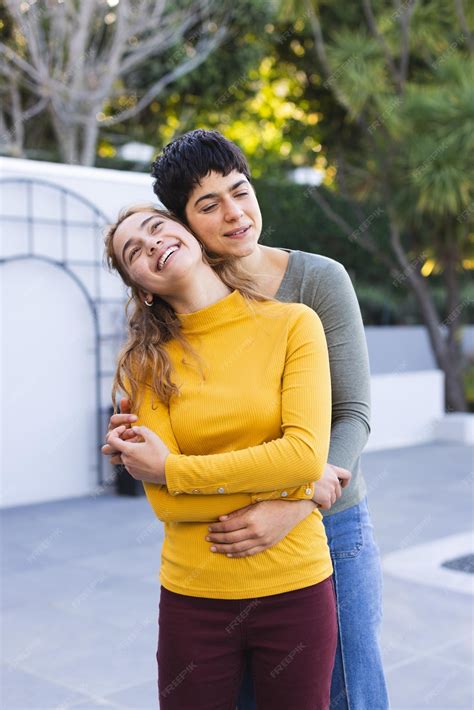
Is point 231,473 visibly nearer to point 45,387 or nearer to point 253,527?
point 253,527

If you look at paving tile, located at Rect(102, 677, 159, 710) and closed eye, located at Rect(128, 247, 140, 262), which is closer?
closed eye, located at Rect(128, 247, 140, 262)

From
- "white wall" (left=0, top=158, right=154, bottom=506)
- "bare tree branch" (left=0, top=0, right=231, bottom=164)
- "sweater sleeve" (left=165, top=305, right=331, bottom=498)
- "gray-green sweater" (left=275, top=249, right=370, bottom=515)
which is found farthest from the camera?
"bare tree branch" (left=0, top=0, right=231, bottom=164)

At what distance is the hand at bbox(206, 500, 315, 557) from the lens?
1.59 m

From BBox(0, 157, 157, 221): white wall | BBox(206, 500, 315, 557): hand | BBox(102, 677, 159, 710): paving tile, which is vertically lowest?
BBox(102, 677, 159, 710): paving tile

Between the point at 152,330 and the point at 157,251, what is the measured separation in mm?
153

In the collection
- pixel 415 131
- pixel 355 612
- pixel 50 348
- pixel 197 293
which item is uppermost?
pixel 415 131

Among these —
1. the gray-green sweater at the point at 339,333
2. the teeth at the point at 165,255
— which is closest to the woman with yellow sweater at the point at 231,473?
the teeth at the point at 165,255

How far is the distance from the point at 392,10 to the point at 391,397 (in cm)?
498

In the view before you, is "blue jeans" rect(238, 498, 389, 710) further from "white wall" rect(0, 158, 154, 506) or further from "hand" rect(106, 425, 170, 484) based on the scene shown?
"white wall" rect(0, 158, 154, 506)

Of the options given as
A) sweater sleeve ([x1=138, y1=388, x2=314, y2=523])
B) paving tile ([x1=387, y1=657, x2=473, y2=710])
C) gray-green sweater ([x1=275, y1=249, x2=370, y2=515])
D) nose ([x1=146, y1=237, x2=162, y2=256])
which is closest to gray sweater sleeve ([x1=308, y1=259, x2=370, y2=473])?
gray-green sweater ([x1=275, y1=249, x2=370, y2=515])

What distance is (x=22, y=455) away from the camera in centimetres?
693

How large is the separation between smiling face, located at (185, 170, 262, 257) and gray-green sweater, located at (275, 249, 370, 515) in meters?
0.13

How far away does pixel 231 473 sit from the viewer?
1.58 metres

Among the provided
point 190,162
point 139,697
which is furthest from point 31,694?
point 190,162
